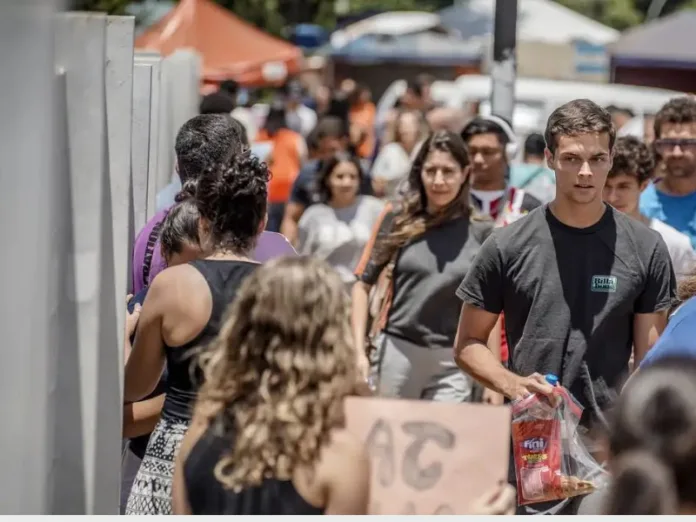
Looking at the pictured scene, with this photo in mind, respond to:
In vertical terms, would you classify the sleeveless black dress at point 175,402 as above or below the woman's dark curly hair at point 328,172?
below

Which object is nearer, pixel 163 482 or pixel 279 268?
pixel 279 268

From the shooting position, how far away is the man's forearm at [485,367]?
5176 mm


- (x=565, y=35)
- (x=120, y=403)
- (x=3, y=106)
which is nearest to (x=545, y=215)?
(x=120, y=403)

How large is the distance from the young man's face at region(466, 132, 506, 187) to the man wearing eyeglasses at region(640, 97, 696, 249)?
2.78ft

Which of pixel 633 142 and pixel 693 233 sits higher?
pixel 633 142

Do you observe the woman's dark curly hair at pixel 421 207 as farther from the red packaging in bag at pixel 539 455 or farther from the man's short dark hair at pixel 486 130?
the red packaging in bag at pixel 539 455

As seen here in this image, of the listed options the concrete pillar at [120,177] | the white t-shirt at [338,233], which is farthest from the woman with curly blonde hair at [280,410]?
the white t-shirt at [338,233]

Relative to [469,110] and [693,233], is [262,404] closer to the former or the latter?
[693,233]

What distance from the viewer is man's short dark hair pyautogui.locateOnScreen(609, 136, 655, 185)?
7285mm

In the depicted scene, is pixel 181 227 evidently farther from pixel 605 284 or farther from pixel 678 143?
pixel 678 143

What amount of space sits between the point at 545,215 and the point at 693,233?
3092 mm

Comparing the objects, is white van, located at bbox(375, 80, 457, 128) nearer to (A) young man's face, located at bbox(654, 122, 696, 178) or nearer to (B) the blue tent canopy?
(B) the blue tent canopy

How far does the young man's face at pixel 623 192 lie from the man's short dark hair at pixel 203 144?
2229 mm

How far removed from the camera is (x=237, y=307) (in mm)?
3531
